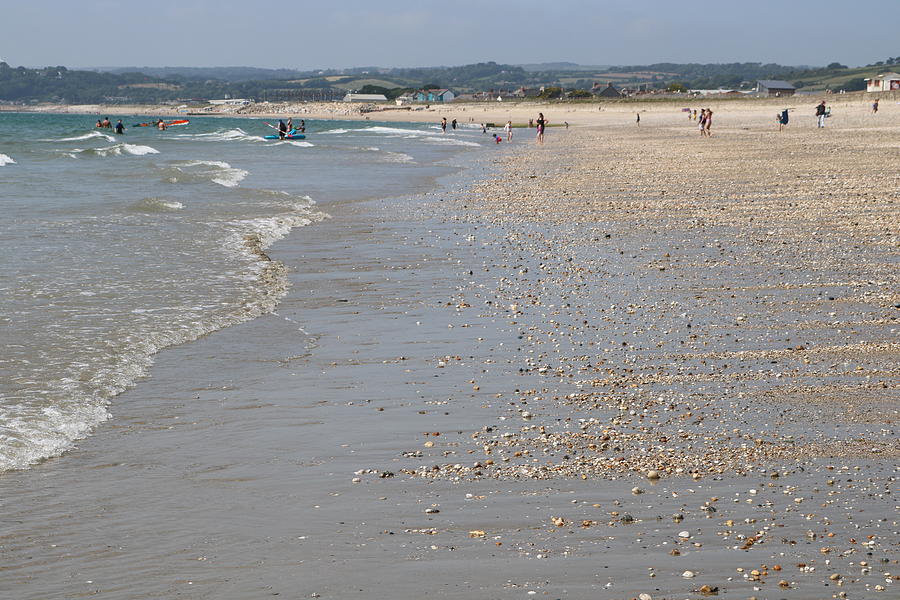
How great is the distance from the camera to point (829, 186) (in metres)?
21.3

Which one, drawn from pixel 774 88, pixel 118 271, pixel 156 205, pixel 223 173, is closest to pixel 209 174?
pixel 223 173

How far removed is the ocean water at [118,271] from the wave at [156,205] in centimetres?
5

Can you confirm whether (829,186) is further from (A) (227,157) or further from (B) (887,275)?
(A) (227,157)

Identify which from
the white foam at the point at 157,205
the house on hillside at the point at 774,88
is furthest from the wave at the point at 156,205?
the house on hillside at the point at 774,88

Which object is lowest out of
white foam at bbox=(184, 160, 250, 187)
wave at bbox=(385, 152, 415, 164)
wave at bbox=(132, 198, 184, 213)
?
wave at bbox=(132, 198, 184, 213)

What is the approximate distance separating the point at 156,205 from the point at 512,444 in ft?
59.2

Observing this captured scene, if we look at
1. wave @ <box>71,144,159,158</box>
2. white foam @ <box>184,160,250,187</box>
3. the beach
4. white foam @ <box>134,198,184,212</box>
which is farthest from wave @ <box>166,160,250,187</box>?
the beach

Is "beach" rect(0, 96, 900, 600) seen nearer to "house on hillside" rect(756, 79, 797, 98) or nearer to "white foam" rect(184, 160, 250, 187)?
"white foam" rect(184, 160, 250, 187)

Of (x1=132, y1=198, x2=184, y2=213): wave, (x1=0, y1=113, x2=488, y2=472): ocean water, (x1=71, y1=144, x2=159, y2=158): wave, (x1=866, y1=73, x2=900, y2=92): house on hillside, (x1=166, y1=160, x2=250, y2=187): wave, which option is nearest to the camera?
(x1=0, y1=113, x2=488, y2=472): ocean water

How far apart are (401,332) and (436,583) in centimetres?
569

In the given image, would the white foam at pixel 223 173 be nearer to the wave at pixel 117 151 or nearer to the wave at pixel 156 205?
the wave at pixel 156 205

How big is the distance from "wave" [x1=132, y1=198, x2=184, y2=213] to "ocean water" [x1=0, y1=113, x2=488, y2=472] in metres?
0.05

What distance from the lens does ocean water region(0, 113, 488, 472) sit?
8.31m

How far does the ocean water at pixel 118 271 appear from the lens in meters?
8.31
